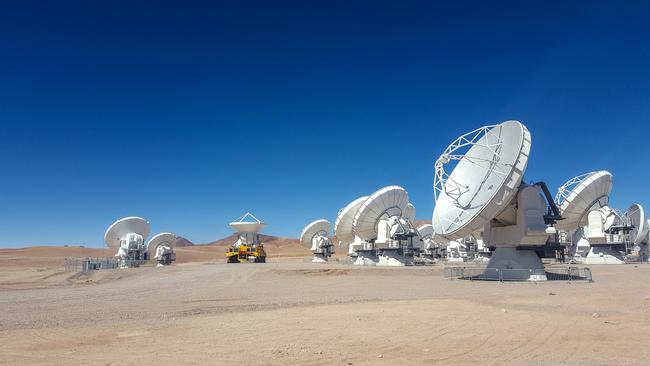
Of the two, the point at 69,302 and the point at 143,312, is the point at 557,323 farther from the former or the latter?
the point at 69,302

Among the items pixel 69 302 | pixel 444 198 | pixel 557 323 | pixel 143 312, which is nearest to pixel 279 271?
pixel 444 198

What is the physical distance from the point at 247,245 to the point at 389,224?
74.1ft

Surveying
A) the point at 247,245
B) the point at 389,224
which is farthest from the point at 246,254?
the point at 389,224

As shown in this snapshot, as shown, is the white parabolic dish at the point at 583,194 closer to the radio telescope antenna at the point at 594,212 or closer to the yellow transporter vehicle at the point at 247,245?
the radio telescope antenna at the point at 594,212

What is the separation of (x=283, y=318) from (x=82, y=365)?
275 inches

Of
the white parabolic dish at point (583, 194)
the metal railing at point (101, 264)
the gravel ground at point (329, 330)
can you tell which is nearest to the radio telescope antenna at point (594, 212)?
the white parabolic dish at point (583, 194)

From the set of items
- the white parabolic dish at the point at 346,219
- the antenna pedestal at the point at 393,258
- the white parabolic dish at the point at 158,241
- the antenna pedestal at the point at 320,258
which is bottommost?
the antenna pedestal at the point at 320,258

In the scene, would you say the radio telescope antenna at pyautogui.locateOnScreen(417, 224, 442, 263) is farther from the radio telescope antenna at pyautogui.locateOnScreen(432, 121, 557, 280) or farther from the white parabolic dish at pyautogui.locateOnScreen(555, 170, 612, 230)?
the radio telescope antenna at pyautogui.locateOnScreen(432, 121, 557, 280)

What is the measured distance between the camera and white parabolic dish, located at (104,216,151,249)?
64.9 metres

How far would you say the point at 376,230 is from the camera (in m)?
57.1

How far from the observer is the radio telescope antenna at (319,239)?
79000 millimetres

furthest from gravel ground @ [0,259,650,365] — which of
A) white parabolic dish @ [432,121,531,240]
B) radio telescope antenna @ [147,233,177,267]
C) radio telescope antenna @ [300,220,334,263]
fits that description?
radio telescope antenna @ [300,220,334,263]

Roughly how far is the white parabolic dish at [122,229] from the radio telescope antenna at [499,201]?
A: 160ft

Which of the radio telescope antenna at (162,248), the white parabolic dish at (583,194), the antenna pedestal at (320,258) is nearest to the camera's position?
the white parabolic dish at (583,194)
